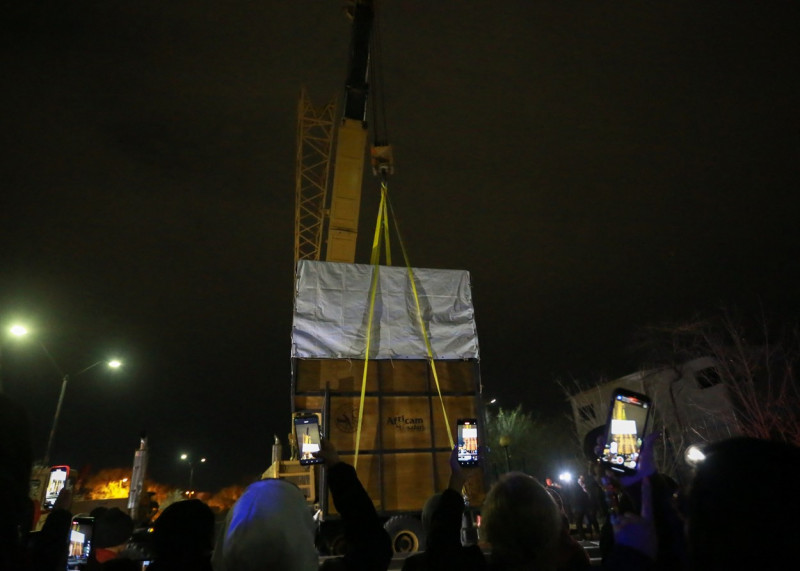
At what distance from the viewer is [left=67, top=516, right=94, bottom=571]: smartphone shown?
4.54 meters

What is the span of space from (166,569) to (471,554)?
1.61 meters

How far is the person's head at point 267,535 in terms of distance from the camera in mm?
2115

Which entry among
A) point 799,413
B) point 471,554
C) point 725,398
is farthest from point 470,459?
point 725,398

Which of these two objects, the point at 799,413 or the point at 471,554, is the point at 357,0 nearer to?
the point at 471,554

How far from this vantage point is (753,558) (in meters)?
1.19

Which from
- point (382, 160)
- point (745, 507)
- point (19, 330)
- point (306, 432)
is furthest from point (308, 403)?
point (19, 330)

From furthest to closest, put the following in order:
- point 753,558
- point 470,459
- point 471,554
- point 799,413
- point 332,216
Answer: point 799,413 < point 332,216 < point 470,459 < point 471,554 < point 753,558

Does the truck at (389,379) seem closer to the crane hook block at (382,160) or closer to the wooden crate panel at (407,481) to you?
the wooden crate panel at (407,481)

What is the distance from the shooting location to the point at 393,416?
31.0 ft

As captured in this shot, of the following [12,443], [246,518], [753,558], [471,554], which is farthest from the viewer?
[471,554]

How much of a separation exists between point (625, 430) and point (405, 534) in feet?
21.1

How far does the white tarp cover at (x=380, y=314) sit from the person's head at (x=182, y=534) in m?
7.23

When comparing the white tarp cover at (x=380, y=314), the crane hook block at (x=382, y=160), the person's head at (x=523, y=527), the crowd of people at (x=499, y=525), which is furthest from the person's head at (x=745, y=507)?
the crane hook block at (x=382, y=160)

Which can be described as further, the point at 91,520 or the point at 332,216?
the point at 332,216
